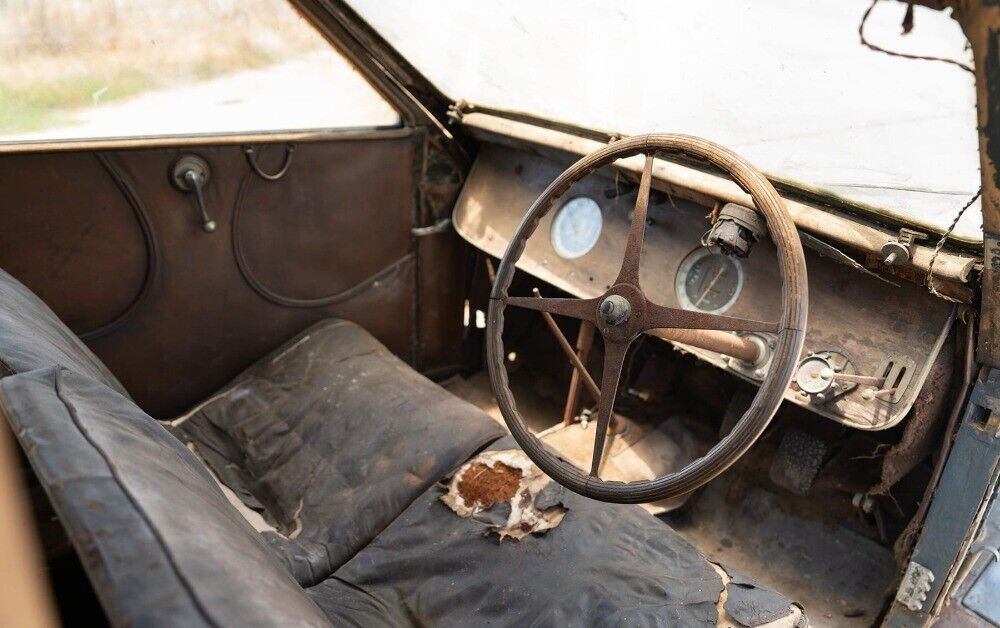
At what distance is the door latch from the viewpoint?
230cm

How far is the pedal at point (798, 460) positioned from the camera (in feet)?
7.25

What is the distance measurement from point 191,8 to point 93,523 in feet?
5.98

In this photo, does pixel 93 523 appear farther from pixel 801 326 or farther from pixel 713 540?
pixel 713 540

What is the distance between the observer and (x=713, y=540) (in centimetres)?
245

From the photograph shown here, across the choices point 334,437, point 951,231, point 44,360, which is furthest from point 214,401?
point 951,231

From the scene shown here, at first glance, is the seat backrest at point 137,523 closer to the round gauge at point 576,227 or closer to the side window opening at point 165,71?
the side window opening at point 165,71

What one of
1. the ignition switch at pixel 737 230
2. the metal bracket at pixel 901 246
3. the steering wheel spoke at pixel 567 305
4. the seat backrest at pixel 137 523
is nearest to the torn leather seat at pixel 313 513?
the seat backrest at pixel 137 523

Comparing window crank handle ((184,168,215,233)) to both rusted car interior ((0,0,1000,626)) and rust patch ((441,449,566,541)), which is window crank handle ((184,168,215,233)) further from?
rust patch ((441,449,566,541))

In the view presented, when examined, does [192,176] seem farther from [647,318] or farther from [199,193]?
[647,318]

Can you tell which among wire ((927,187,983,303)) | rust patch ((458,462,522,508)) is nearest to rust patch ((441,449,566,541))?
rust patch ((458,462,522,508))

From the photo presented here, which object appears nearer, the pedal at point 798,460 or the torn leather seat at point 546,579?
the torn leather seat at point 546,579

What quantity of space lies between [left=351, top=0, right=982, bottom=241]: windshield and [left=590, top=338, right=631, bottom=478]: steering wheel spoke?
0.75 meters

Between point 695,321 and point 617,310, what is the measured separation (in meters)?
0.16

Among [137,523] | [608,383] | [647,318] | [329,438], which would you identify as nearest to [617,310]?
[647,318]
